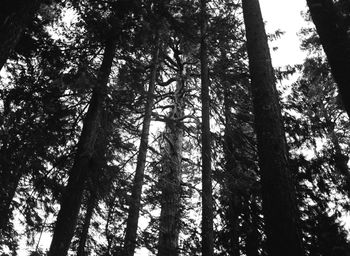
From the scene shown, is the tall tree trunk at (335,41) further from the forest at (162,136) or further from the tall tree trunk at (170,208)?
the tall tree trunk at (170,208)

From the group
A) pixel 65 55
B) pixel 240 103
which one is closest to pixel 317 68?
pixel 240 103

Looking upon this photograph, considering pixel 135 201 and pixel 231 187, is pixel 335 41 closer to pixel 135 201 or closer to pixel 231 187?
pixel 231 187

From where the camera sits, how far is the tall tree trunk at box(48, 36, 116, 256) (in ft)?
21.3

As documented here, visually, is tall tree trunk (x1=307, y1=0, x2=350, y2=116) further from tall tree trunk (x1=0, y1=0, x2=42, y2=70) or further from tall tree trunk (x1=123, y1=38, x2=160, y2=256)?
tall tree trunk (x1=123, y1=38, x2=160, y2=256)

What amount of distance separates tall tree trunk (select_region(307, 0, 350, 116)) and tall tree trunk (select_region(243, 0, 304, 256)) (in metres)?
1.19

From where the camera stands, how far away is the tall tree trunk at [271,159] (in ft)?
12.1

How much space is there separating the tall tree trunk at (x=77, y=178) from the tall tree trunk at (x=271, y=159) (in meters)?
3.67

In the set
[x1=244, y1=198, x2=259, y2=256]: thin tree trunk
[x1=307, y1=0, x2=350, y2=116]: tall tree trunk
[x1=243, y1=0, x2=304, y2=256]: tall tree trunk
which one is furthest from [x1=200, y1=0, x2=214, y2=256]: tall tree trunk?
[x1=307, y1=0, x2=350, y2=116]: tall tree trunk

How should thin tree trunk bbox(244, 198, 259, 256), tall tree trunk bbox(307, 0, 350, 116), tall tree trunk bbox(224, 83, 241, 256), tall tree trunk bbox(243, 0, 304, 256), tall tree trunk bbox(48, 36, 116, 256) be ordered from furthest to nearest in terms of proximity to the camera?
thin tree trunk bbox(244, 198, 259, 256) < tall tree trunk bbox(224, 83, 241, 256) < tall tree trunk bbox(48, 36, 116, 256) < tall tree trunk bbox(243, 0, 304, 256) < tall tree trunk bbox(307, 0, 350, 116)

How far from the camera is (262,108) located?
15.8ft

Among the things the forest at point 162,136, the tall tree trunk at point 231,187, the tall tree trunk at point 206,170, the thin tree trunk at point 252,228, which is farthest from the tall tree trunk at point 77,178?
the thin tree trunk at point 252,228

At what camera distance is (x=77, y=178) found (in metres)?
7.03

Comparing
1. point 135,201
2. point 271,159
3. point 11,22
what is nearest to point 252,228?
point 135,201

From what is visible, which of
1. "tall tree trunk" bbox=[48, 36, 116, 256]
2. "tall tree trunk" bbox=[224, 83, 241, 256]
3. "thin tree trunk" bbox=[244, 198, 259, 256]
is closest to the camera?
"tall tree trunk" bbox=[48, 36, 116, 256]
